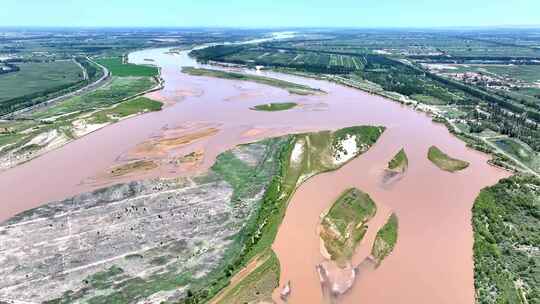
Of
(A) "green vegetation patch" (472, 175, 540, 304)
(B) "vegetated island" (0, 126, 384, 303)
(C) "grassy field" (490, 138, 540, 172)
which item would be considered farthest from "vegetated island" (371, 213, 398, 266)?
(C) "grassy field" (490, 138, 540, 172)

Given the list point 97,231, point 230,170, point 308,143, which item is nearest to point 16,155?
point 97,231

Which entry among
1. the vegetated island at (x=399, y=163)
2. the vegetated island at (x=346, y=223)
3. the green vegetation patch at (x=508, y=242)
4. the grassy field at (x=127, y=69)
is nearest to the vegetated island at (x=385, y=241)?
the vegetated island at (x=346, y=223)

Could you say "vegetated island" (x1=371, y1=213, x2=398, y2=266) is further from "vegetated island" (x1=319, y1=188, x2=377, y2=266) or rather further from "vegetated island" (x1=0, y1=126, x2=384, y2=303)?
"vegetated island" (x1=0, y1=126, x2=384, y2=303)

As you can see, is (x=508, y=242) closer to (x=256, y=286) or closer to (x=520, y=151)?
(x=256, y=286)

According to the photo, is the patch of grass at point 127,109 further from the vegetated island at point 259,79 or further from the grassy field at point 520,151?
the grassy field at point 520,151

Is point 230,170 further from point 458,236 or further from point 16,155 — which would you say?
point 16,155

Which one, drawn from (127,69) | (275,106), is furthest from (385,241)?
(127,69)

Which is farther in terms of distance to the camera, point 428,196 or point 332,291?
point 428,196
